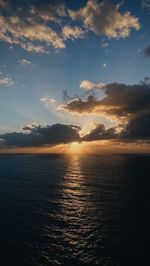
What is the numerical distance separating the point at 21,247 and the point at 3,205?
2581 cm

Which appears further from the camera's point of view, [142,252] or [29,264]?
[142,252]

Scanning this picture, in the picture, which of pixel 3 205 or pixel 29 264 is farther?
pixel 3 205

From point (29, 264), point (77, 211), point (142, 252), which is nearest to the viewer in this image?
point (29, 264)

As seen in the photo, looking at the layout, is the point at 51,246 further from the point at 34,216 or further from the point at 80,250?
the point at 34,216

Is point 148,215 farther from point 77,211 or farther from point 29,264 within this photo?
point 29,264

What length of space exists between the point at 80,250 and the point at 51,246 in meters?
5.47

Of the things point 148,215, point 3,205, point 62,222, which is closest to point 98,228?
point 62,222

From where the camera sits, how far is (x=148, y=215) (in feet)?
179

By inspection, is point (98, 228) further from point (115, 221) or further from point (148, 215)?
point (148, 215)

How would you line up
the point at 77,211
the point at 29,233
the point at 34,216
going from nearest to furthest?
the point at 29,233 < the point at 34,216 < the point at 77,211

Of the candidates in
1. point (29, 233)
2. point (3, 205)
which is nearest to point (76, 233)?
point (29, 233)

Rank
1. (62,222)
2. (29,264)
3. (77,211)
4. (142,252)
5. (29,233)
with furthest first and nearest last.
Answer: (77,211), (62,222), (29,233), (142,252), (29,264)

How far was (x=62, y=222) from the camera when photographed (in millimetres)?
49500

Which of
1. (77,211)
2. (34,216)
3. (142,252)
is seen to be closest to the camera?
(142,252)
